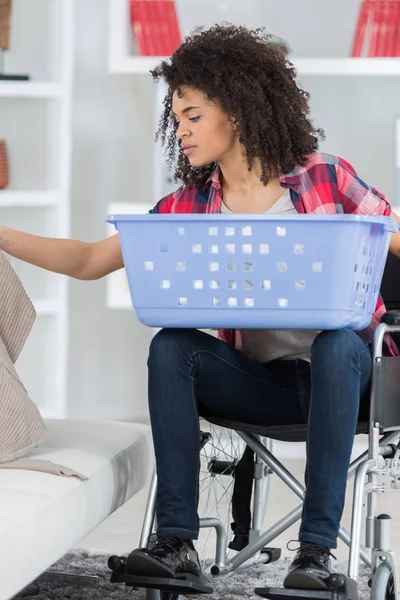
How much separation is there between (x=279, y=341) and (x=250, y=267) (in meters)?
0.40

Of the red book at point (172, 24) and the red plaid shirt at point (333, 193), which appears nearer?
the red plaid shirt at point (333, 193)

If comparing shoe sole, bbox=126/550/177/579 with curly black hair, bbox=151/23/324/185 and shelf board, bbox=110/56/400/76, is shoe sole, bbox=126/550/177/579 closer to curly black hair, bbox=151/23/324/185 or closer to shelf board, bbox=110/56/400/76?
curly black hair, bbox=151/23/324/185

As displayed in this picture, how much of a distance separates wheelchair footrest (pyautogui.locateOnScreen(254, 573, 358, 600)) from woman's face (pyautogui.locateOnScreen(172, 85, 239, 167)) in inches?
34.6

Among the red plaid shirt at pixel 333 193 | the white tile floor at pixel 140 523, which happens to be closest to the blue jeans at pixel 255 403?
the red plaid shirt at pixel 333 193

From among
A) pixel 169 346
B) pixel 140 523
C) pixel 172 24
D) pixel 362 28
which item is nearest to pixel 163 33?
pixel 172 24

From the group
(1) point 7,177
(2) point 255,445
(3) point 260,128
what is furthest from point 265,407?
(1) point 7,177

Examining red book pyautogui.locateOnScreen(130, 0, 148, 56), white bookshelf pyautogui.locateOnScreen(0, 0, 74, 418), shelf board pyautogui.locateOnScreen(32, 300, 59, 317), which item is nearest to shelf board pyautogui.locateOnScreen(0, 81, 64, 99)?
white bookshelf pyautogui.locateOnScreen(0, 0, 74, 418)

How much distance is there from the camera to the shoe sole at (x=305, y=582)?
5.60ft

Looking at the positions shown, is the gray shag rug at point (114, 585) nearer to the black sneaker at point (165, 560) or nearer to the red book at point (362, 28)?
the black sneaker at point (165, 560)

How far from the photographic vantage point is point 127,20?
4309 mm

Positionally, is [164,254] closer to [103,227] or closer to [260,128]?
[260,128]

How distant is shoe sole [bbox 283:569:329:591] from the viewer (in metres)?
1.71

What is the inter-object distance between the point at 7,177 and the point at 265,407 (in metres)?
2.61

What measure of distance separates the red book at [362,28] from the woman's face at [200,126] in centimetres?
241
